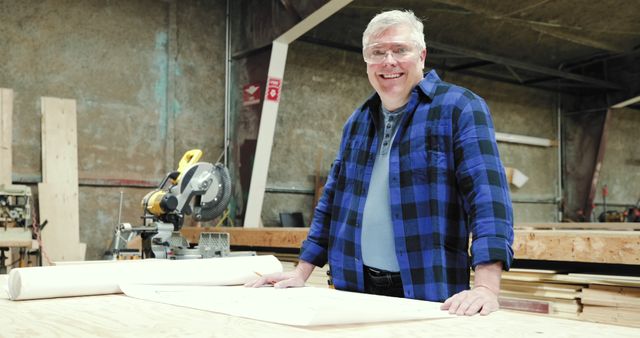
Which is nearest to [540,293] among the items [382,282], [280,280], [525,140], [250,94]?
[382,282]

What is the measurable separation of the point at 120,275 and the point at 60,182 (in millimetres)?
4770

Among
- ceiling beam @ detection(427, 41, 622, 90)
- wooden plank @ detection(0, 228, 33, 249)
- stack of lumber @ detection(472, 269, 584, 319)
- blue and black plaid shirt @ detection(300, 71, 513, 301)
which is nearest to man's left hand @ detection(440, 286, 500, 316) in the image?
blue and black plaid shirt @ detection(300, 71, 513, 301)

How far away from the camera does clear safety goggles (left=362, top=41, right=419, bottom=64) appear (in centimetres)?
177

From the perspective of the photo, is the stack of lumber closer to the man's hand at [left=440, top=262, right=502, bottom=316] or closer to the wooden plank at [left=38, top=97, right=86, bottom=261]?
the man's hand at [left=440, top=262, right=502, bottom=316]

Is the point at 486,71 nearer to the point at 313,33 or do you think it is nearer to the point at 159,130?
the point at 313,33

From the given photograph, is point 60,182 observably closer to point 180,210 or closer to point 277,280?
point 180,210

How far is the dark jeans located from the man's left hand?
0.39 m

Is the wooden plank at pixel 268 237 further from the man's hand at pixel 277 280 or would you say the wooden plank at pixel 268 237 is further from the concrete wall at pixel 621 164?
the concrete wall at pixel 621 164

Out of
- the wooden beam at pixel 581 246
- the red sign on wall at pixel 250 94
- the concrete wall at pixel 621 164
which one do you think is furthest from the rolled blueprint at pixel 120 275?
the concrete wall at pixel 621 164

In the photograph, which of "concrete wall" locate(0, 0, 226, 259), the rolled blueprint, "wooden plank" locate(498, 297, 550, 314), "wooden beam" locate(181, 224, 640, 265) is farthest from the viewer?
"concrete wall" locate(0, 0, 226, 259)

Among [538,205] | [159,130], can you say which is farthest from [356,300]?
[538,205]

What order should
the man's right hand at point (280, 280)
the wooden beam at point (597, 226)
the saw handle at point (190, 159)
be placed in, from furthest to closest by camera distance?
the wooden beam at point (597, 226) < the saw handle at point (190, 159) < the man's right hand at point (280, 280)

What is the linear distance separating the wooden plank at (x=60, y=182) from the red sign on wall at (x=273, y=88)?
1.96m

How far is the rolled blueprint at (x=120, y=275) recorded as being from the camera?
61.8 inches
